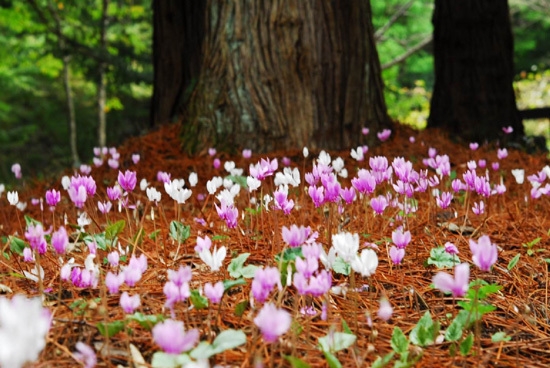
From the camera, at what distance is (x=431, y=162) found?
295 cm

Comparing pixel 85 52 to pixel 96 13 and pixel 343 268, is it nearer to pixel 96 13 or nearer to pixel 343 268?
pixel 96 13

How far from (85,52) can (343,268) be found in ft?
26.4

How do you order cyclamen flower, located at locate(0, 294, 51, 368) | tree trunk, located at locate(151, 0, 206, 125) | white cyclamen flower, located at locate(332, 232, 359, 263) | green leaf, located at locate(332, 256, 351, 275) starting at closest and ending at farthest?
cyclamen flower, located at locate(0, 294, 51, 368) → white cyclamen flower, located at locate(332, 232, 359, 263) → green leaf, located at locate(332, 256, 351, 275) → tree trunk, located at locate(151, 0, 206, 125)

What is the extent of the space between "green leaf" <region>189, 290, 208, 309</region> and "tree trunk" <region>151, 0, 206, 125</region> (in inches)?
177

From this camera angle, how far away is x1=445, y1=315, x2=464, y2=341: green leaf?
5.13 feet

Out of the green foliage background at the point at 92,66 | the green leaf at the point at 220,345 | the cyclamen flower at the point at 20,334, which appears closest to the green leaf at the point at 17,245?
the green leaf at the point at 220,345

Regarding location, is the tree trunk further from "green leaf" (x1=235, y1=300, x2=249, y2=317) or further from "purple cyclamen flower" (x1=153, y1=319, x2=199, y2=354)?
"purple cyclamen flower" (x1=153, y1=319, x2=199, y2=354)

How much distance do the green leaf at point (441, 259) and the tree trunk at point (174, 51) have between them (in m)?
4.18

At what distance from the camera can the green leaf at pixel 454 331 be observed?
1.56 metres

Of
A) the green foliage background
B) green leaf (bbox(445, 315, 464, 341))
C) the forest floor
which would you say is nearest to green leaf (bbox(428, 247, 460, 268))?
the forest floor

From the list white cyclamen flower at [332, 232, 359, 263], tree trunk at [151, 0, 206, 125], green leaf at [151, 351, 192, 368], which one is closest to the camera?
green leaf at [151, 351, 192, 368]

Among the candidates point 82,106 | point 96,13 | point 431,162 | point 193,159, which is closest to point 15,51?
point 96,13

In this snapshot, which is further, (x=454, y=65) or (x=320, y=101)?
(x=454, y=65)

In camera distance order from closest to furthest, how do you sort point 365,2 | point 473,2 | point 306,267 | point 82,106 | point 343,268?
1. point 306,267
2. point 343,268
3. point 365,2
4. point 473,2
5. point 82,106
